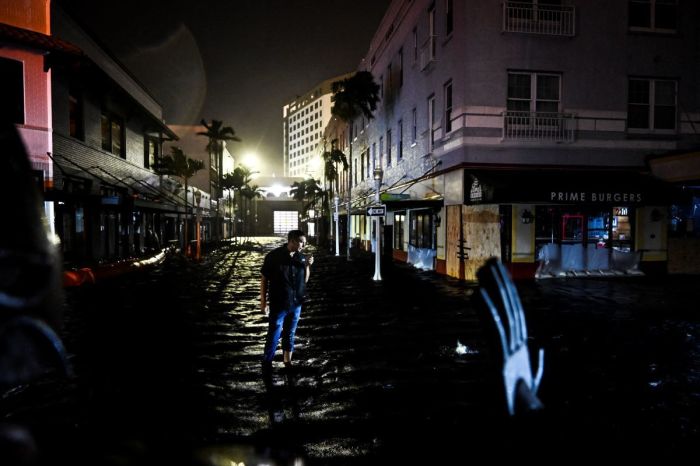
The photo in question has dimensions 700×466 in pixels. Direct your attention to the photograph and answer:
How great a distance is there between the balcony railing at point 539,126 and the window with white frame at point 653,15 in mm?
4602

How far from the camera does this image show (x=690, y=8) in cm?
1683

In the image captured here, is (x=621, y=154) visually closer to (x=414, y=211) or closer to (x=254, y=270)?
(x=414, y=211)

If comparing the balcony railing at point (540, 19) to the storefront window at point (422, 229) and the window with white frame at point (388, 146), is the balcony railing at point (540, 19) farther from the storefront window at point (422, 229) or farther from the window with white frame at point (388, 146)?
the window with white frame at point (388, 146)

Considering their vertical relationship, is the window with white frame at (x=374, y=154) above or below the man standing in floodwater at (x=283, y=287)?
above

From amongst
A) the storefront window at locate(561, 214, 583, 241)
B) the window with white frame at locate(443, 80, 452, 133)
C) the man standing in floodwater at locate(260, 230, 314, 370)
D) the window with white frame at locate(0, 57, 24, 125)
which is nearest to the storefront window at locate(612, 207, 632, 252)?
the storefront window at locate(561, 214, 583, 241)

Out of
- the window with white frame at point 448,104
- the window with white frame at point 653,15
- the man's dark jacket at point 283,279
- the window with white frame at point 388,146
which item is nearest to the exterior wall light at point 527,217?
the window with white frame at point 448,104

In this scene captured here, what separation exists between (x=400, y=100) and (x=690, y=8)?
12.8 metres

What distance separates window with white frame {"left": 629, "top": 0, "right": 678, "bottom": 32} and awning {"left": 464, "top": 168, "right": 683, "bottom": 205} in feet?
19.1

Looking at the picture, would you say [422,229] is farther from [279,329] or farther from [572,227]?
[279,329]

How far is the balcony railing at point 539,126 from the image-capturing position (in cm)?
1611

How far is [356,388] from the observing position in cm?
564

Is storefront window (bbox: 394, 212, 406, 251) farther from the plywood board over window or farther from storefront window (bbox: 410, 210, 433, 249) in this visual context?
the plywood board over window

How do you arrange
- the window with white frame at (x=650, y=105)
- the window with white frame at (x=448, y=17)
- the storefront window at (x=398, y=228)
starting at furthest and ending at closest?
the storefront window at (x=398, y=228) < the window with white frame at (x=448, y=17) < the window with white frame at (x=650, y=105)

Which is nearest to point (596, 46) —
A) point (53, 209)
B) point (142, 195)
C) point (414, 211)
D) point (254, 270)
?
point (414, 211)
